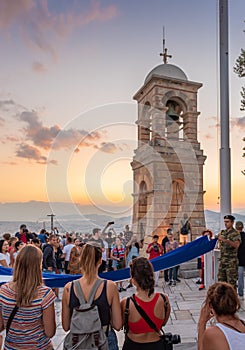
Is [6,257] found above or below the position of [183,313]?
above

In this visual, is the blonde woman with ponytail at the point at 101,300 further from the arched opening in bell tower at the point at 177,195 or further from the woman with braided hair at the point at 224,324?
the arched opening in bell tower at the point at 177,195

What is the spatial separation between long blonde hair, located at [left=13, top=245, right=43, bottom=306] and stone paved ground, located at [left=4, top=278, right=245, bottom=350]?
7.32ft

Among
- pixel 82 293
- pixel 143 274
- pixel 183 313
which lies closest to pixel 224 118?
pixel 183 313

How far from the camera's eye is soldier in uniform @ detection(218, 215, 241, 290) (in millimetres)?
4887

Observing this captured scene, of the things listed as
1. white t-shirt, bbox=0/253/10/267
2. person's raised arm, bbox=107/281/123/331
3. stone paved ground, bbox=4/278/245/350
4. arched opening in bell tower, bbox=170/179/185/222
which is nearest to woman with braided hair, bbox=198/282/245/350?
person's raised arm, bbox=107/281/123/331

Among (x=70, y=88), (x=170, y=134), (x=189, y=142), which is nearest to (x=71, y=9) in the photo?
(x=70, y=88)

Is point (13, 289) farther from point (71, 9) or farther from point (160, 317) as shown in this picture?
point (71, 9)

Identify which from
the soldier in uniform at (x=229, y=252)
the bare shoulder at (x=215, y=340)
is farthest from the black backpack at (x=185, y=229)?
the bare shoulder at (x=215, y=340)

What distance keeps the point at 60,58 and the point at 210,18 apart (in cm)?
431

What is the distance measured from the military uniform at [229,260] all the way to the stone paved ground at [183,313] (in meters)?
0.50

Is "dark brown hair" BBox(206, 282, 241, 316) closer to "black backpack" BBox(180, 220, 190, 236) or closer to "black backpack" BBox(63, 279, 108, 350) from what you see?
"black backpack" BBox(63, 279, 108, 350)

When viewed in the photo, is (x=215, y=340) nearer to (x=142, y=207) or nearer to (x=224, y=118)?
(x=224, y=118)

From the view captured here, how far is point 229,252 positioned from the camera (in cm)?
498

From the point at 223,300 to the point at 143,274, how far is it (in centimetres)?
61
